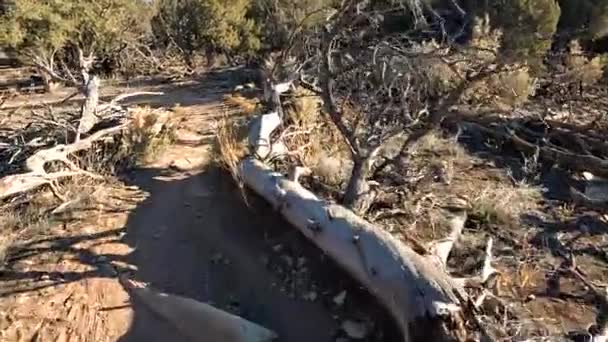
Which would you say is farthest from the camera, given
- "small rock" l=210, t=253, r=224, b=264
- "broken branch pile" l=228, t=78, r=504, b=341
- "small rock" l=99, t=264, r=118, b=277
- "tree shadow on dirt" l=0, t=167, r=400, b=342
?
"small rock" l=210, t=253, r=224, b=264

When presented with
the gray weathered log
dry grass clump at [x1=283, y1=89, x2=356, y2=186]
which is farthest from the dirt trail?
the gray weathered log

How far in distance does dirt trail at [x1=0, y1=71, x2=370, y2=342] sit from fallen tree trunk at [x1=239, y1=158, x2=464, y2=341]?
0.21 m

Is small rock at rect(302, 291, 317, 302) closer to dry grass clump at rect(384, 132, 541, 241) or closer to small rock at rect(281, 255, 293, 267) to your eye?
small rock at rect(281, 255, 293, 267)

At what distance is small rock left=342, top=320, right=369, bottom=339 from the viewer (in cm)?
374

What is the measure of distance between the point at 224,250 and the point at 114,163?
2.22m

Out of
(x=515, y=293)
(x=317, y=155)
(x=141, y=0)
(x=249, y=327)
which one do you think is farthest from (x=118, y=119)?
(x=141, y=0)

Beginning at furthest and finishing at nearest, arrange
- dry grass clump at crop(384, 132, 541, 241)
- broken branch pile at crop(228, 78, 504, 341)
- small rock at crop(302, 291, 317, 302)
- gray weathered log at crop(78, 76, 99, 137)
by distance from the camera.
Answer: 1. gray weathered log at crop(78, 76, 99, 137)
2. dry grass clump at crop(384, 132, 541, 241)
3. small rock at crop(302, 291, 317, 302)
4. broken branch pile at crop(228, 78, 504, 341)

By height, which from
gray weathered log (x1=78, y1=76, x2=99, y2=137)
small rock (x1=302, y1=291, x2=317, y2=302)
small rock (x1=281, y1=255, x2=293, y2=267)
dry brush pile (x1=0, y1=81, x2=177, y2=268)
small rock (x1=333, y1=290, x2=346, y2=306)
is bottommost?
small rock (x1=302, y1=291, x2=317, y2=302)

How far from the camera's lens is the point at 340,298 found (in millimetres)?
4027

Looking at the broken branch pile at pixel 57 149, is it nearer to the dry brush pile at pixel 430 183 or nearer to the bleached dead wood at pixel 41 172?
the bleached dead wood at pixel 41 172

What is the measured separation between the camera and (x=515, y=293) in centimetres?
427

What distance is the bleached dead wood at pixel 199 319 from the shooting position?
371 centimetres

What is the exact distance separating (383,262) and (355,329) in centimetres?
44

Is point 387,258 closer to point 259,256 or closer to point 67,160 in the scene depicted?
point 259,256
